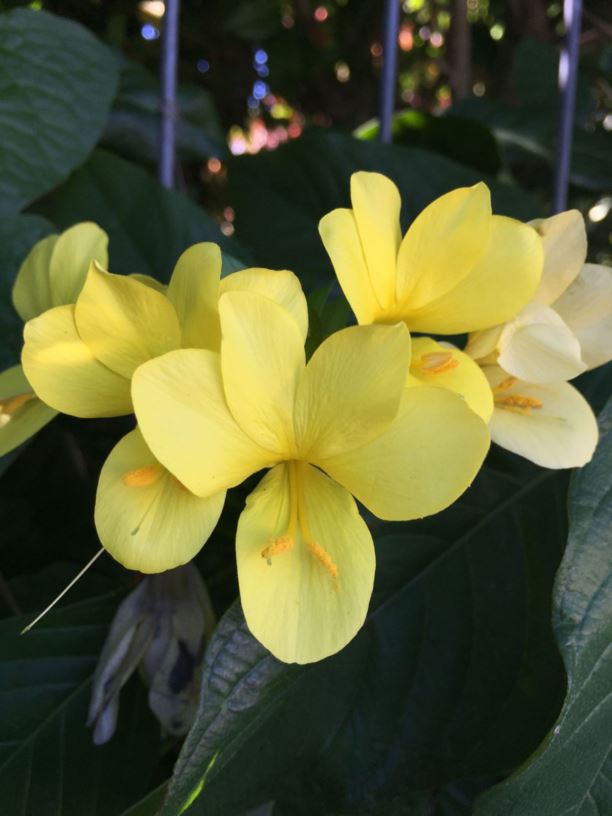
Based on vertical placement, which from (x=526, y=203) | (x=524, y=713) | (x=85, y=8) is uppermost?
(x=85, y=8)

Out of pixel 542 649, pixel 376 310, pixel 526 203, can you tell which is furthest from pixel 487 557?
pixel 526 203

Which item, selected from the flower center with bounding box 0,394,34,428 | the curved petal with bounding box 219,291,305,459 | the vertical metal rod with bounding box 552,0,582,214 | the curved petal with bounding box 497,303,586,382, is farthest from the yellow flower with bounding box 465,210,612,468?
the vertical metal rod with bounding box 552,0,582,214

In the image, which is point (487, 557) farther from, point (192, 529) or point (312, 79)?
point (312, 79)

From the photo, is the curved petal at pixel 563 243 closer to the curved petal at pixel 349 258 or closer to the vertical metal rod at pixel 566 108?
the curved petal at pixel 349 258

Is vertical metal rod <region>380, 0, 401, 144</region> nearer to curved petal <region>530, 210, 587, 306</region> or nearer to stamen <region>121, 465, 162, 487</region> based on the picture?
curved petal <region>530, 210, 587, 306</region>

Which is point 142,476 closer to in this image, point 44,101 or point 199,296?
point 199,296

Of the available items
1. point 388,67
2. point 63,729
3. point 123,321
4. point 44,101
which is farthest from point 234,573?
point 388,67
